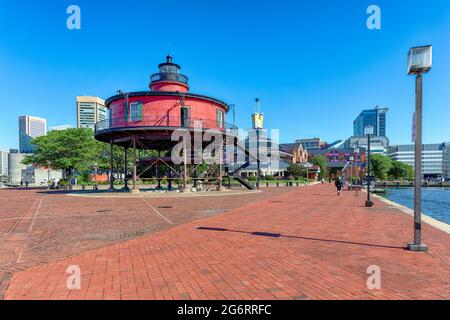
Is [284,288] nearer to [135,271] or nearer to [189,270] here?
[189,270]

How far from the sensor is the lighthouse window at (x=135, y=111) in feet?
77.6

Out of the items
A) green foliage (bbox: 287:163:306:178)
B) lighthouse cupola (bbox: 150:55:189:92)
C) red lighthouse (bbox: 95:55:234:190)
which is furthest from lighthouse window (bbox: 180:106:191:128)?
green foliage (bbox: 287:163:306:178)

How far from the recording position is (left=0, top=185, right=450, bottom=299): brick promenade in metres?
4.09

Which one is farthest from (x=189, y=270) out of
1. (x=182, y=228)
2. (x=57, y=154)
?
(x=57, y=154)

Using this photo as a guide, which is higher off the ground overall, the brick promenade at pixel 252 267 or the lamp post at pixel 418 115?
the lamp post at pixel 418 115

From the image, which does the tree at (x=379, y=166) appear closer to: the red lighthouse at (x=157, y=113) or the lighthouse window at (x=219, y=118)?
the lighthouse window at (x=219, y=118)

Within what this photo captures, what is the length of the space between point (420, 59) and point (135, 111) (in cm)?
2163

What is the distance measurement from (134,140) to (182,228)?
16836 millimetres

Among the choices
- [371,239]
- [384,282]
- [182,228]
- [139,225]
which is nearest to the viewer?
[384,282]

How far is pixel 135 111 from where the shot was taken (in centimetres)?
2391

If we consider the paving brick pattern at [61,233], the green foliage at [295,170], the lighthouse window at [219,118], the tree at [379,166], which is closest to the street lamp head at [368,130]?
the paving brick pattern at [61,233]

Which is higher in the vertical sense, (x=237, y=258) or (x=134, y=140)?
(x=134, y=140)

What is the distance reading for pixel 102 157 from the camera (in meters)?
59.6

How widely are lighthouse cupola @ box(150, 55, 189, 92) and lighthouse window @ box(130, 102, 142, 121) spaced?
3.07m
